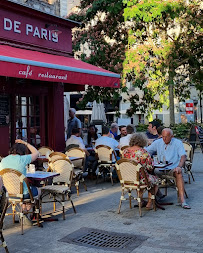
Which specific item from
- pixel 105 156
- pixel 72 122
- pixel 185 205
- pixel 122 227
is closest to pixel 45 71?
pixel 105 156

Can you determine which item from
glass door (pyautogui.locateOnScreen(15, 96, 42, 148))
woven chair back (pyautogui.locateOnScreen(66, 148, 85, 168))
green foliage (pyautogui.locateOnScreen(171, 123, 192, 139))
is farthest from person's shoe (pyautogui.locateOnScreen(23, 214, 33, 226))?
green foliage (pyautogui.locateOnScreen(171, 123, 192, 139))

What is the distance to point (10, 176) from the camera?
560cm

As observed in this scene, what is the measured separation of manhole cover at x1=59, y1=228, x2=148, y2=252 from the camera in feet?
16.1

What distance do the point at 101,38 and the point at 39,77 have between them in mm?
10150

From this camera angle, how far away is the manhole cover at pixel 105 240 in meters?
4.92

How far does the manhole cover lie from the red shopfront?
3.55m

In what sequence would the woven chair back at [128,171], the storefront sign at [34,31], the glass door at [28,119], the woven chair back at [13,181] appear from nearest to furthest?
the woven chair back at [13,181] → the woven chair back at [128,171] → the storefront sign at [34,31] → the glass door at [28,119]

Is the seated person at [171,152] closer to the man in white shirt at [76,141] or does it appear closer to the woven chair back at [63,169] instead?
the woven chair back at [63,169]

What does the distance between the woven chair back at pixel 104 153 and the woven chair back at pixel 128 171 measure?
3005mm

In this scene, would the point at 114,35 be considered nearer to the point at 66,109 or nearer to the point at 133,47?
the point at 133,47

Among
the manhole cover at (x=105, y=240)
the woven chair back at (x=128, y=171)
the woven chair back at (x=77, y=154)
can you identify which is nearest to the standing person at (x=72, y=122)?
the woven chair back at (x=77, y=154)

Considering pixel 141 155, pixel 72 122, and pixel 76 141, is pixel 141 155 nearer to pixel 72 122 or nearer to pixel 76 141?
pixel 76 141

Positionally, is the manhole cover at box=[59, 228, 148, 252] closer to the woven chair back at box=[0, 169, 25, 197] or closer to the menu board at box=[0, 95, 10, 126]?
the woven chair back at box=[0, 169, 25, 197]

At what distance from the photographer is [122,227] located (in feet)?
18.9
